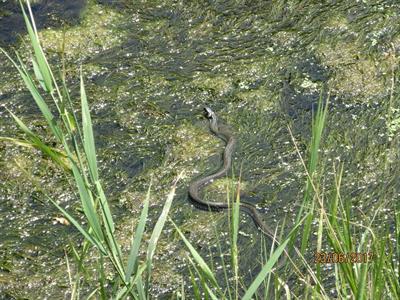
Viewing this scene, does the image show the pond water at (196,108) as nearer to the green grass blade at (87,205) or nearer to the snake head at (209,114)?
the snake head at (209,114)

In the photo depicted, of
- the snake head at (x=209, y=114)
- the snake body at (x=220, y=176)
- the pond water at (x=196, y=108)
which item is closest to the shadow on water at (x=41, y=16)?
the pond water at (x=196, y=108)

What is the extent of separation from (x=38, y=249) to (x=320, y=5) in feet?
11.6

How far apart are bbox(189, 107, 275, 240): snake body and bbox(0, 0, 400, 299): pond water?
0.06 m

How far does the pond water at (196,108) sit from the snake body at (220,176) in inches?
2.2

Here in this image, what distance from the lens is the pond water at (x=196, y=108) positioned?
5.14m

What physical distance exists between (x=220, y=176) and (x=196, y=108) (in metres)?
0.82

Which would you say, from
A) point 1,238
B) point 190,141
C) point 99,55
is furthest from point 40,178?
point 99,55

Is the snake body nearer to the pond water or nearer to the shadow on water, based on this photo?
the pond water

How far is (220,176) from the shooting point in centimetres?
558

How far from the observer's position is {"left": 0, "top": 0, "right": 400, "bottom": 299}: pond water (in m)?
5.14
